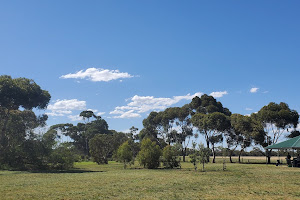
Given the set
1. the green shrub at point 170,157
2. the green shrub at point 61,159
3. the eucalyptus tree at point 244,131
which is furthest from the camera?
the eucalyptus tree at point 244,131

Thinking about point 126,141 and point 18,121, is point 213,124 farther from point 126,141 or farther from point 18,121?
point 18,121

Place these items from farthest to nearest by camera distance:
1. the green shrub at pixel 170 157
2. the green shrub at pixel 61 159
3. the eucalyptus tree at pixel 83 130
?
the eucalyptus tree at pixel 83 130 < the green shrub at pixel 170 157 < the green shrub at pixel 61 159

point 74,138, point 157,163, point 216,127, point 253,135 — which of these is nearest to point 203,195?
point 157,163

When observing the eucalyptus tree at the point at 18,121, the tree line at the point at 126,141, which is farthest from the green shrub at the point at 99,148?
the eucalyptus tree at the point at 18,121

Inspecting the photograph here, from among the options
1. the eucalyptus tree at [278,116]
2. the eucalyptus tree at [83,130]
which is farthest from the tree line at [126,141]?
the eucalyptus tree at [83,130]

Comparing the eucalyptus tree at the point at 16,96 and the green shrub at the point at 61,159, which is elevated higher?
the eucalyptus tree at the point at 16,96

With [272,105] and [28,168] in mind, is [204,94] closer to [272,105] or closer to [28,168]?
[272,105]

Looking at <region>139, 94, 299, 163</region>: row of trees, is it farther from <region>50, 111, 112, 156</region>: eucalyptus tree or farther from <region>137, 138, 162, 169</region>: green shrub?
<region>50, 111, 112, 156</region>: eucalyptus tree

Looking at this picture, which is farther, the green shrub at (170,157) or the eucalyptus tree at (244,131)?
the eucalyptus tree at (244,131)

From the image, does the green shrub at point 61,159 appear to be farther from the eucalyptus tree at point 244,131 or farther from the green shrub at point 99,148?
the eucalyptus tree at point 244,131

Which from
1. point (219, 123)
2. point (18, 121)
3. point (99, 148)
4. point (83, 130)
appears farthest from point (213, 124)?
point (83, 130)

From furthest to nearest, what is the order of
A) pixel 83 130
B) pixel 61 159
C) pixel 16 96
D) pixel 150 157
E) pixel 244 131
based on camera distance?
1. pixel 83 130
2. pixel 244 131
3. pixel 16 96
4. pixel 150 157
5. pixel 61 159

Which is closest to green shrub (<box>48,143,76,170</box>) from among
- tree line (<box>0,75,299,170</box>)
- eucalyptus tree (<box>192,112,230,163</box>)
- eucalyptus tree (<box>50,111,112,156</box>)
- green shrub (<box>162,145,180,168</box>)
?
tree line (<box>0,75,299,170</box>)

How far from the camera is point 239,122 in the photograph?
4656 centimetres
